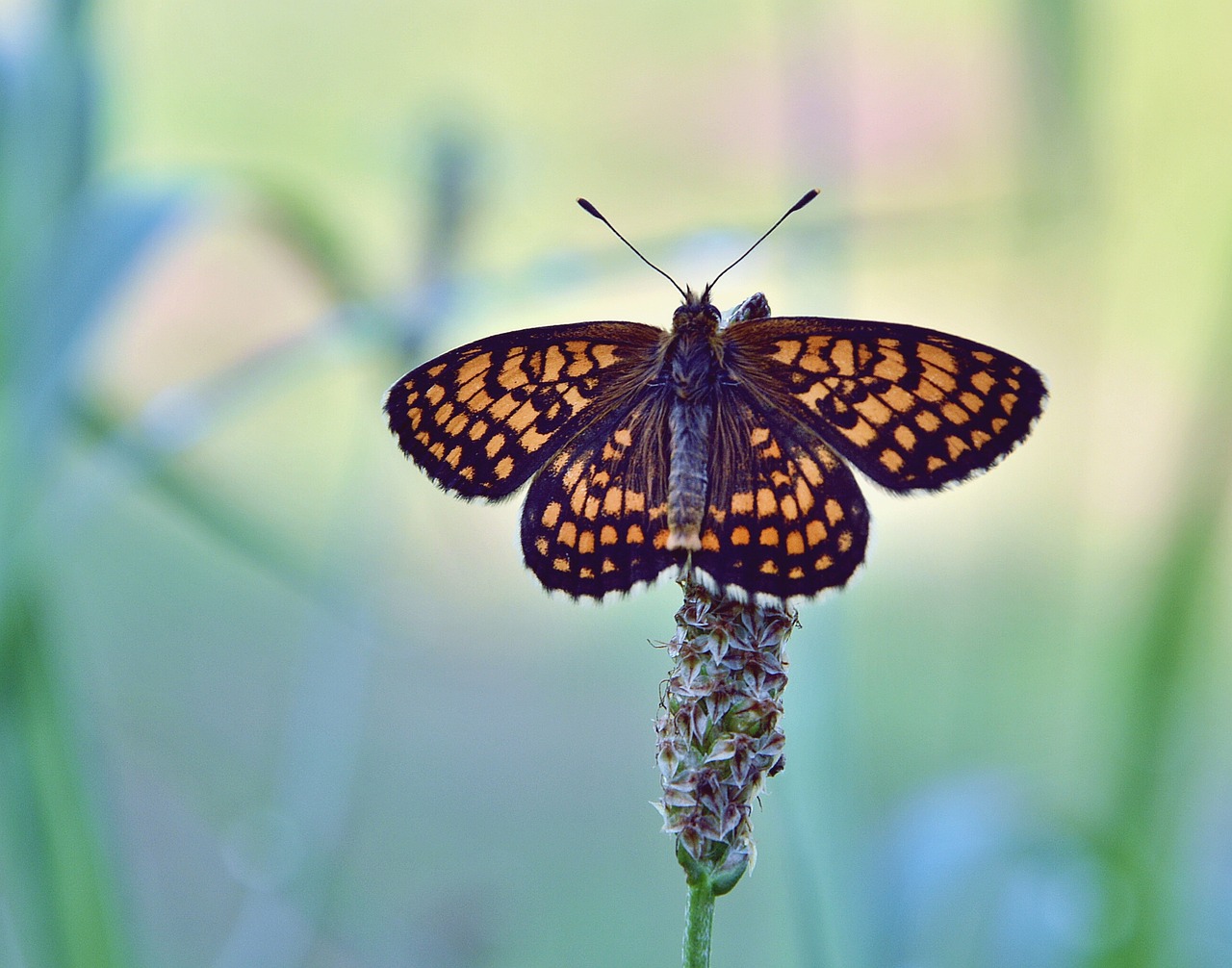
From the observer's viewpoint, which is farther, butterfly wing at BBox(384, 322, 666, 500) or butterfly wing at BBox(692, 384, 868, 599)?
butterfly wing at BBox(384, 322, 666, 500)

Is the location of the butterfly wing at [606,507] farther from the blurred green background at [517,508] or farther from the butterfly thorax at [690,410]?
the blurred green background at [517,508]

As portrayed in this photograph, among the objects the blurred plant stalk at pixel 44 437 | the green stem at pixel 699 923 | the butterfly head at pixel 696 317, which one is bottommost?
the green stem at pixel 699 923

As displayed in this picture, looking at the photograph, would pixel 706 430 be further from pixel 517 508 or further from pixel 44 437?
pixel 517 508

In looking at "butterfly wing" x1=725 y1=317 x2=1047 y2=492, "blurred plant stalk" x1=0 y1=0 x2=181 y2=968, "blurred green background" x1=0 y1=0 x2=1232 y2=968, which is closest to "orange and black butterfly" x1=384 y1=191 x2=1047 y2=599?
"butterfly wing" x1=725 y1=317 x2=1047 y2=492

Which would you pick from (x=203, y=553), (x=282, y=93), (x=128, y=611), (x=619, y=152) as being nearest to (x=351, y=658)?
(x=128, y=611)

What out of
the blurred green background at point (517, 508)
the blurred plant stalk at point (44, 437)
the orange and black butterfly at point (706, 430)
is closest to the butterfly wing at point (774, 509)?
the orange and black butterfly at point (706, 430)

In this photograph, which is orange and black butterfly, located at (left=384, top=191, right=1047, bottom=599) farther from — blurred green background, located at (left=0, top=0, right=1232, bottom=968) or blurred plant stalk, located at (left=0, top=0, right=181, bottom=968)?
blurred plant stalk, located at (left=0, top=0, right=181, bottom=968)
